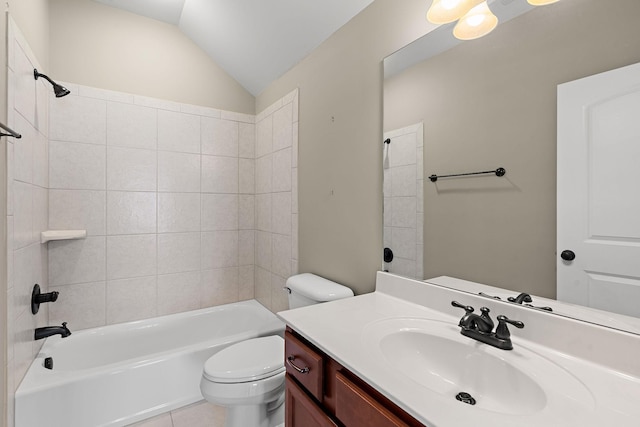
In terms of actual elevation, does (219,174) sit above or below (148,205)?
above

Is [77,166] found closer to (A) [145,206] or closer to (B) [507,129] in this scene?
(A) [145,206]

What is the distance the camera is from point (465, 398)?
799 millimetres

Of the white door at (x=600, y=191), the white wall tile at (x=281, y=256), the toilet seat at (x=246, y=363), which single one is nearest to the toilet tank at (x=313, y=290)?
the toilet seat at (x=246, y=363)

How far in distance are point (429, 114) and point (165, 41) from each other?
7.34ft

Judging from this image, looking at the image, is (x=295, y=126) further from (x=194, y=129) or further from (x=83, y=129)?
(x=83, y=129)

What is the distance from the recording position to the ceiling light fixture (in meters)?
1.02

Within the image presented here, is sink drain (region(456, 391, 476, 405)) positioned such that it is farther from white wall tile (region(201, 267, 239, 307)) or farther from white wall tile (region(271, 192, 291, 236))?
white wall tile (region(201, 267, 239, 307))

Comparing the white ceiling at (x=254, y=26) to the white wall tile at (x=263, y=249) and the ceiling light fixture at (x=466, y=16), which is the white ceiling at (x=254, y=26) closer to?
the ceiling light fixture at (x=466, y=16)

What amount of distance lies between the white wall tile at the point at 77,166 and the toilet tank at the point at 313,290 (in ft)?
5.26

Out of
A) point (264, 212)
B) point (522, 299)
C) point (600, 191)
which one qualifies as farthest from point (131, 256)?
point (600, 191)

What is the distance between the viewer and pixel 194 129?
→ 2451mm

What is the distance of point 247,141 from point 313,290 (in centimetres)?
169

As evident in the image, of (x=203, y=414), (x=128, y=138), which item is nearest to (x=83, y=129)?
(x=128, y=138)

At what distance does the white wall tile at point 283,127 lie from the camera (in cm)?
216
